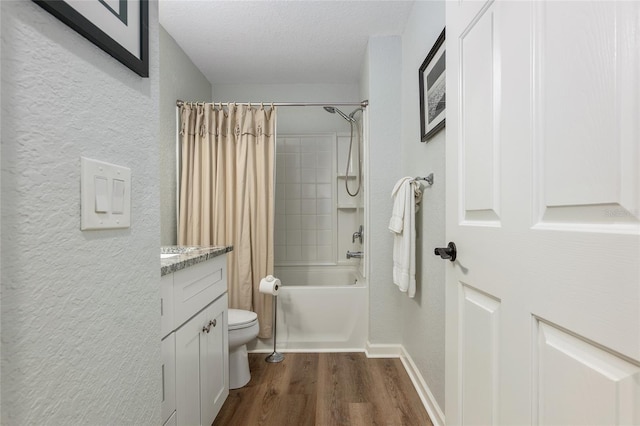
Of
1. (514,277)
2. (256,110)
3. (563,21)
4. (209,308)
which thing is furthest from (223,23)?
(514,277)

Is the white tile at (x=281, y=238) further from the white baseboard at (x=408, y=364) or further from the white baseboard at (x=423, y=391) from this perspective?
the white baseboard at (x=423, y=391)

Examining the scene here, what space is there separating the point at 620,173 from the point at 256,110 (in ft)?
7.80

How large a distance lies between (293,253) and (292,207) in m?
0.48

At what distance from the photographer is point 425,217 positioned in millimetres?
1878

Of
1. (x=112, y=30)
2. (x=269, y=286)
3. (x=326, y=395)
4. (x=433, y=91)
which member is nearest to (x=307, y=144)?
(x=269, y=286)

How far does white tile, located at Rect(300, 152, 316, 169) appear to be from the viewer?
11.2 feet

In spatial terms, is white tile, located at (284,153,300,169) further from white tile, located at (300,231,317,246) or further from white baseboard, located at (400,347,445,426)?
white baseboard, located at (400,347,445,426)

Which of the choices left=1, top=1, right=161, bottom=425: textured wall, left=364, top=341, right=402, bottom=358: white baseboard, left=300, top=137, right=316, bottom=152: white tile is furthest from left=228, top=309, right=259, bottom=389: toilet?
left=300, top=137, right=316, bottom=152: white tile

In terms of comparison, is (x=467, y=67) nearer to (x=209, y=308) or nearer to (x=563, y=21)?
(x=563, y=21)

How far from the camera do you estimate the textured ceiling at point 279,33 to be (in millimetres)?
2090

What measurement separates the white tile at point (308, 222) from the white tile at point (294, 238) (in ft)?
0.28

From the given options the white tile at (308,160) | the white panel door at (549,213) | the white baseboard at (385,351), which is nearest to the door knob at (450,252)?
the white panel door at (549,213)

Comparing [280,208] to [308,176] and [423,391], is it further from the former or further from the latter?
[423,391]

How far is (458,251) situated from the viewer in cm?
97
